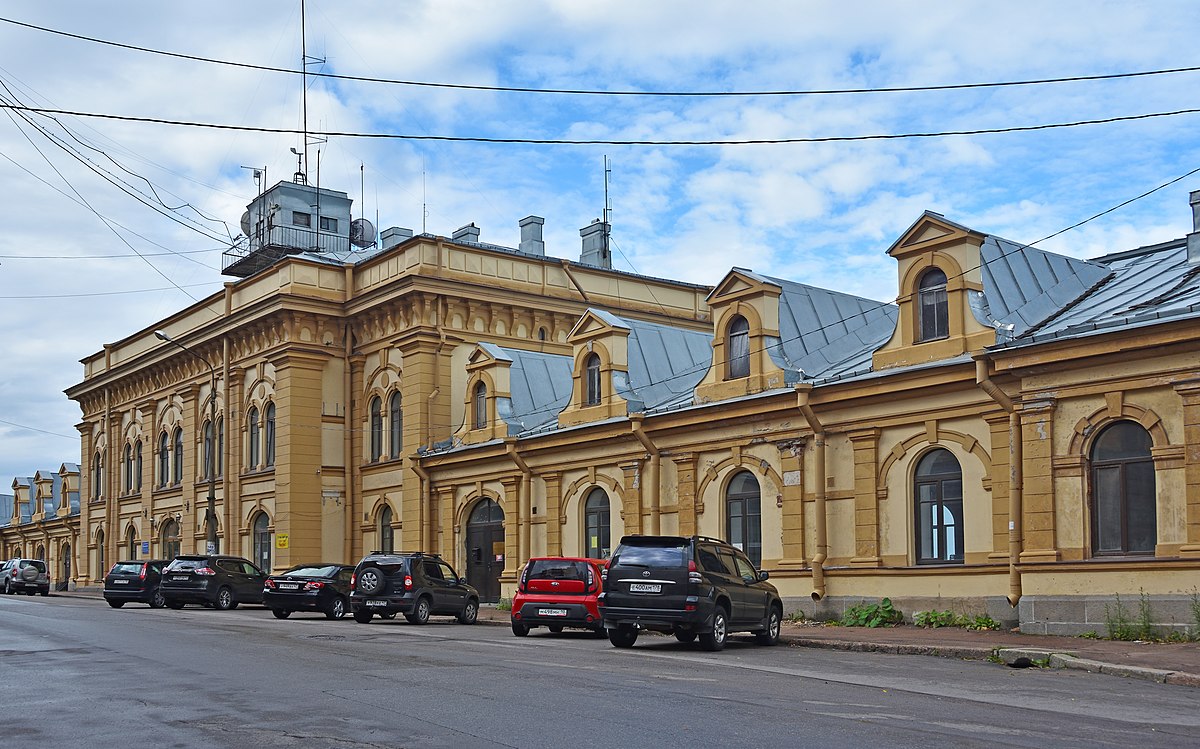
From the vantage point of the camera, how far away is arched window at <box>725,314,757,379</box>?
27.3m

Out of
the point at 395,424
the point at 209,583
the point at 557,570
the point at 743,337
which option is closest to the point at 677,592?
the point at 557,570

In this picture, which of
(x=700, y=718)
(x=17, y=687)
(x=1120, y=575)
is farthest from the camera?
(x=1120, y=575)

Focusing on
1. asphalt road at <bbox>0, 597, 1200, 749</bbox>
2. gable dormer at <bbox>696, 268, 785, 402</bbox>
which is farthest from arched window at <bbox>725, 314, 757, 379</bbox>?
asphalt road at <bbox>0, 597, 1200, 749</bbox>

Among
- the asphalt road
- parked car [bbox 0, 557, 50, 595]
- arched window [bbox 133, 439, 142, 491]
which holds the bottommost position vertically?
parked car [bbox 0, 557, 50, 595]

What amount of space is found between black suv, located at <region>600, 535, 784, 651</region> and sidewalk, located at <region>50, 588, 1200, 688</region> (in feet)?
6.00

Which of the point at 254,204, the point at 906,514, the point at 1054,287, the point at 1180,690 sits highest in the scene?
the point at 254,204

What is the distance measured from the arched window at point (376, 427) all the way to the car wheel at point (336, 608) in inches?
446

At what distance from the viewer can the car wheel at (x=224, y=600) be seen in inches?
1438

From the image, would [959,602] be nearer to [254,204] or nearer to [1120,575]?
[1120,575]

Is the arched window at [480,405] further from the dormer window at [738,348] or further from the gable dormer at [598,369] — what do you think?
the dormer window at [738,348]

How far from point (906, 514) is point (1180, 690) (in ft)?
31.5

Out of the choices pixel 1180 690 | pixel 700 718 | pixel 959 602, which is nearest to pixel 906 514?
pixel 959 602

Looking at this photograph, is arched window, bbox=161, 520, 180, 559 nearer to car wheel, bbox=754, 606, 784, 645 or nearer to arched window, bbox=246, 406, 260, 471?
arched window, bbox=246, 406, 260, 471

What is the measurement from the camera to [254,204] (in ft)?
174
